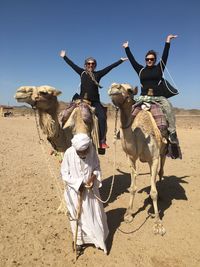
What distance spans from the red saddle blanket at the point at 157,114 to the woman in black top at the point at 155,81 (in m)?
0.20

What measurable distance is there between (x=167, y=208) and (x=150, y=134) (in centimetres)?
181

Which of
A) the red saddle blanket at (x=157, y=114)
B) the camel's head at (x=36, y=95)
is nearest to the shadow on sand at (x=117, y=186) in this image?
the red saddle blanket at (x=157, y=114)

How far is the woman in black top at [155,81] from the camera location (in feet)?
19.3

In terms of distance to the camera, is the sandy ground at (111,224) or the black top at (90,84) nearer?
the sandy ground at (111,224)

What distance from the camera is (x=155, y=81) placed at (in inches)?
235

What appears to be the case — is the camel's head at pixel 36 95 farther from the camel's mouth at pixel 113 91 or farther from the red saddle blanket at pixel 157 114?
the red saddle blanket at pixel 157 114

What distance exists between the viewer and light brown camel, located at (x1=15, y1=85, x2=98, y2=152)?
466 centimetres

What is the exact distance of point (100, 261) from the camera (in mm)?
4344

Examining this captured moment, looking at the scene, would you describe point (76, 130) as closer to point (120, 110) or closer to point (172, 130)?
Answer: point (120, 110)

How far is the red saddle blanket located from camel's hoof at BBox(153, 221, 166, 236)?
1.71 metres

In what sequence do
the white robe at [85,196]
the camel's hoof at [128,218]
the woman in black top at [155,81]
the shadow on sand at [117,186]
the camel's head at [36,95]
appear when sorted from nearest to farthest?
1. the white robe at [85,196]
2. the camel's head at [36,95]
3. the camel's hoof at [128,218]
4. the woman in black top at [155,81]
5. the shadow on sand at [117,186]

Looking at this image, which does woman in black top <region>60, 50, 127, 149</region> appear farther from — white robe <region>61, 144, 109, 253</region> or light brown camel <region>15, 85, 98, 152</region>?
white robe <region>61, 144, 109, 253</region>

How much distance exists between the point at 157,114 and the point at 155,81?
71cm

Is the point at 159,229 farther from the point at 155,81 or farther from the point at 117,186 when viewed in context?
the point at 155,81
